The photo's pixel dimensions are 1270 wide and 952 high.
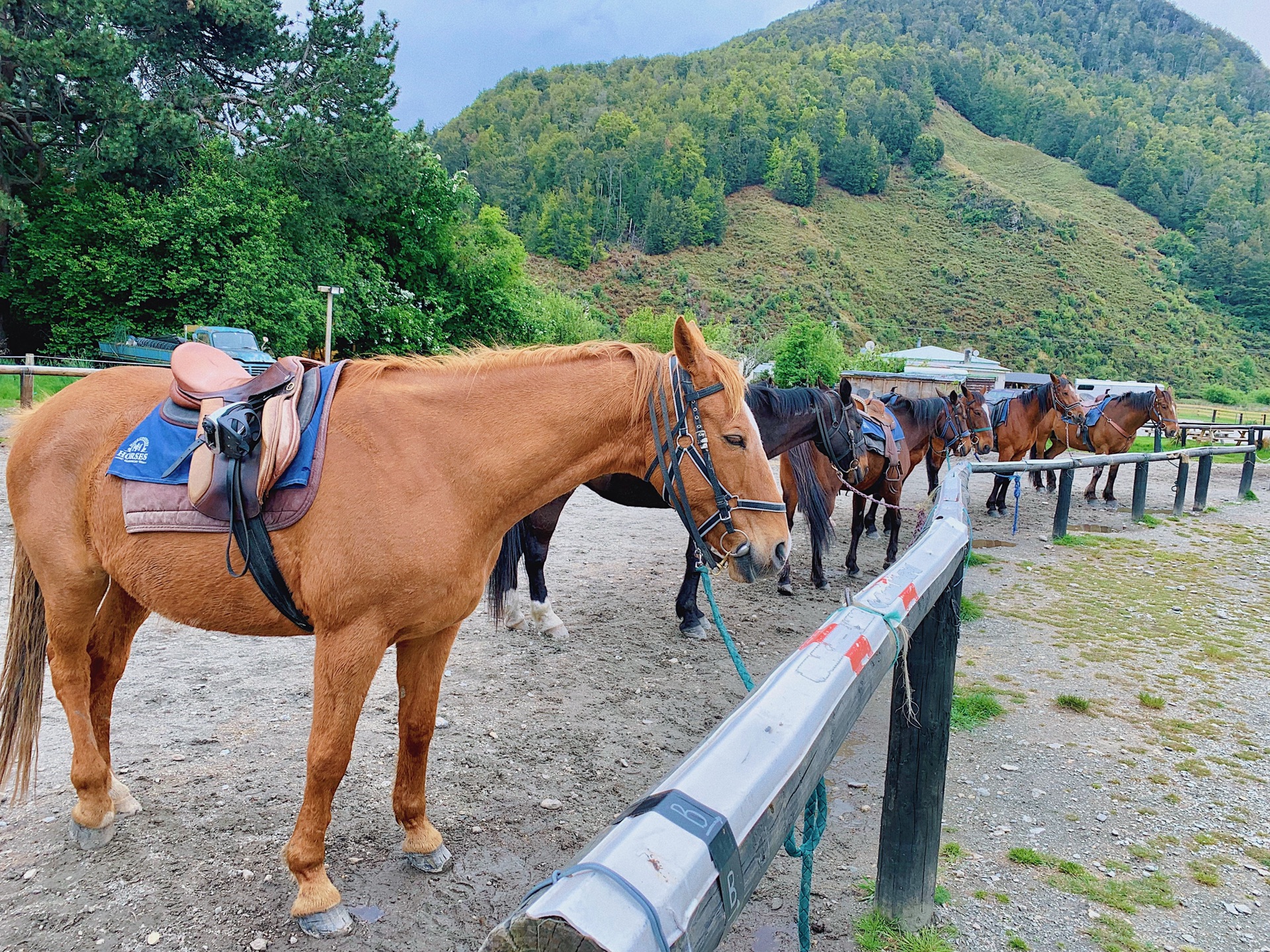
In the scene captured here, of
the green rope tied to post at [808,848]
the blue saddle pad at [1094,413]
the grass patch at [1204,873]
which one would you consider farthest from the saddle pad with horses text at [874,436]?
the blue saddle pad at [1094,413]

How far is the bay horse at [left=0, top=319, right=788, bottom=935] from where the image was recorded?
2.22m

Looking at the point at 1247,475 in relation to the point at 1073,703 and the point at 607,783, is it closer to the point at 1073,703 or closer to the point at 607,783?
the point at 1073,703

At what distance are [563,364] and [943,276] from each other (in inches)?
3866

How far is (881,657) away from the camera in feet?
5.21

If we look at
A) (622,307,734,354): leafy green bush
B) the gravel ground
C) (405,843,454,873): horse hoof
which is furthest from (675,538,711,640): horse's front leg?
(622,307,734,354): leafy green bush

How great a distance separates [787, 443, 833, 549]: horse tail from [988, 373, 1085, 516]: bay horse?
6.42 meters

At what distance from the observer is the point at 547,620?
5.35 m

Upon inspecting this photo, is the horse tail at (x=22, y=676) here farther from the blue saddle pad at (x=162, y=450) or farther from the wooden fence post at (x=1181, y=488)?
the wooden fence post at (x=1181, y=488)

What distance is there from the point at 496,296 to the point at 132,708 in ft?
86.7

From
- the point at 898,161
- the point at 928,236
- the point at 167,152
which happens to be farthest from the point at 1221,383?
the point at 167,152

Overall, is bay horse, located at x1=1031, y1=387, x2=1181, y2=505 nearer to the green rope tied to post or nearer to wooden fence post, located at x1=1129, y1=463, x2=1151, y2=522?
wooden fence post, located at x1=1129, y1=463, x2=1151, y2=522

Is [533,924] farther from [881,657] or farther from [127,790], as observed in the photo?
[127,790]

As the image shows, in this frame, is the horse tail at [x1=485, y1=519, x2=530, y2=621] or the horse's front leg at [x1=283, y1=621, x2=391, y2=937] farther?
the horse tail at [x1=485, y1=519, x2=530, y2=621]

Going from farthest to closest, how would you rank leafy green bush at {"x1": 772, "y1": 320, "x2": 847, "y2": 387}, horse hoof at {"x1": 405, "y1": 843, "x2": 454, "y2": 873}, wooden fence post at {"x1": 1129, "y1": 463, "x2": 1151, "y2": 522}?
leafy green bush at {"x1": 772, "y1": 320, "x2": 847, "y2": 387} < wooden fence post at {"x1": 1129, "y1": 463, "x2": 1151, "y2": 522} < horse hoof at {"x1": 405, "y1": 843, "x2": 454, "y2": 873}
